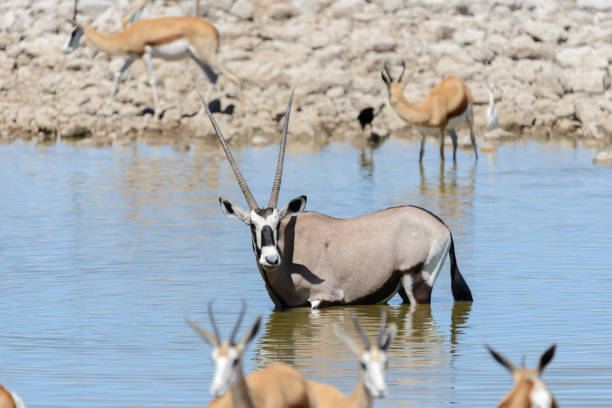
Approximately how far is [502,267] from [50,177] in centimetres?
946

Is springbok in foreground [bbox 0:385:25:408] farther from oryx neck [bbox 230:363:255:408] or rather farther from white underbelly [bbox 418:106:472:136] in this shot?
white underbelly [bbox 418:106:472:136]

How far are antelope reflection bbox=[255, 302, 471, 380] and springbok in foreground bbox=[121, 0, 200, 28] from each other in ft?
63.5

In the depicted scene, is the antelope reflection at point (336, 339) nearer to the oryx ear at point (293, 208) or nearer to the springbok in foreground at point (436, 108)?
the oryx ear at point (293, 208)

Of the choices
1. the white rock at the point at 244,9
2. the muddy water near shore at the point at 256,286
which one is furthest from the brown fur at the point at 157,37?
the muddy water near shore at the point at 256,286

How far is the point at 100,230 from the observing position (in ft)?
43.1

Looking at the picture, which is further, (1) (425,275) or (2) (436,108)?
(2) (436,108)

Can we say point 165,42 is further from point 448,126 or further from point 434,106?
point 448,126

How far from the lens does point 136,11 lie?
28.9 meters

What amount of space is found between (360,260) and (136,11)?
20.7 meters

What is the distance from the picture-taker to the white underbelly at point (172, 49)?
2545cm

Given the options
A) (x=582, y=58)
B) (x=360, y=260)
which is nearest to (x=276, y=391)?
(x=360, y=260)

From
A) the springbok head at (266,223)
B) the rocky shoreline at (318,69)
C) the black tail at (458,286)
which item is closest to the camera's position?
the springbok head at (266,223)

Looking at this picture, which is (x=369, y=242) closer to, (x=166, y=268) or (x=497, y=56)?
(x=166, y=268)

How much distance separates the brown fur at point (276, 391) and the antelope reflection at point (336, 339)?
6.06ft
